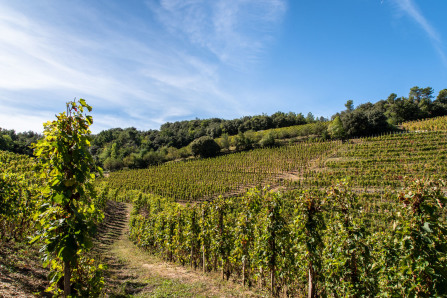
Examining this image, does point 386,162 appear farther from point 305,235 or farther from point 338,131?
point 305,235

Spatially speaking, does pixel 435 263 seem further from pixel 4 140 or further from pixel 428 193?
pixel 4 140

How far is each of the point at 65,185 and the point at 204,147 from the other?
68.7m

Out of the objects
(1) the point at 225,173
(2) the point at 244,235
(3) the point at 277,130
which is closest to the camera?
(2) the point at 244,235

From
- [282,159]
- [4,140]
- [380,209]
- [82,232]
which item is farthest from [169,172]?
[82,232]

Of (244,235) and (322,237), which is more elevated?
(244,235)

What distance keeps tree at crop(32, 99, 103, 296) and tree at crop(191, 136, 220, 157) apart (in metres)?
68.3

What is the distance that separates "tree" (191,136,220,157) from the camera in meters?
72.2

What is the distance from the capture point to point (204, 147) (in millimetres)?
72125

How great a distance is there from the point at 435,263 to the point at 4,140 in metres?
92.1

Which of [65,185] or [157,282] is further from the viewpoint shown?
[157,282]

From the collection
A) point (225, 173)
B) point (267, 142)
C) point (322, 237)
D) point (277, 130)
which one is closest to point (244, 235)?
point (322, 237)

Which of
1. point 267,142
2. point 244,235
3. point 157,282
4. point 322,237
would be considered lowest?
point 157,282

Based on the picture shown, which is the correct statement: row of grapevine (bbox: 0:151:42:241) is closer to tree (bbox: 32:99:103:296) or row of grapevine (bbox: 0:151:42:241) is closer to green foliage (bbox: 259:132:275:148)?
tree (bbox: 32:99:103:296)

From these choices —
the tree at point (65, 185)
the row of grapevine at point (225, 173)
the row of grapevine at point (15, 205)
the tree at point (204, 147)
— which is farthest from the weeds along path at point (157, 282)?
the tree at point (204, 147)
